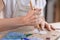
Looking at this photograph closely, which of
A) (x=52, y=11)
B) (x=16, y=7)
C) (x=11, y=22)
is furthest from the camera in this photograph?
(x=52, y=11)

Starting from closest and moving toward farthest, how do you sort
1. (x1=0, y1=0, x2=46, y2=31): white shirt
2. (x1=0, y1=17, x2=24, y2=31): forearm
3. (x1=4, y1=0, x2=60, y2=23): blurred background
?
(x1=0, y1=17, x2=24, y2=31): forearm → (x1=0, y1=0, x2=46, y2=31): white shirt → (x1=4, y1=0, x2=60, y2=23): blurred background

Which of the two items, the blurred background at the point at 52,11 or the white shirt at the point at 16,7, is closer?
the white shirt at the point at 16,7

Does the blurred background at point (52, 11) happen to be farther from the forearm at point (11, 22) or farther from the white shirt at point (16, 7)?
the forearm at point (11, 22)

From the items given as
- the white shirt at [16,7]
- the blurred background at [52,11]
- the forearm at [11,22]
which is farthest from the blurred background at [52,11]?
the forearm at [11,22]

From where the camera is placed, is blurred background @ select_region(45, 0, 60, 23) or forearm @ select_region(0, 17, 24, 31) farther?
blurred background @ select_region(45, 0, 60, 23)

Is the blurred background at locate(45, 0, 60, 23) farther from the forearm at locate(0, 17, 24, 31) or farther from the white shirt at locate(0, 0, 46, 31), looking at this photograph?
the forearm at locate(0, 17, 24, 31)

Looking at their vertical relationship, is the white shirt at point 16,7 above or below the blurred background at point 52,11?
above

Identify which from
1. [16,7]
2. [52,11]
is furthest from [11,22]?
[52,11]

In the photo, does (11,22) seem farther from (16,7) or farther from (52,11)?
(52,11)

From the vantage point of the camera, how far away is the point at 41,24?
2.94ft

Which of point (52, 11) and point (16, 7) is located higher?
point (16, 7)

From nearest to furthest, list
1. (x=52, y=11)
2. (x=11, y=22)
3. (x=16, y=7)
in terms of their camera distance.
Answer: (x=11, y=22) < (x=16, y=7) < (x=52, y=11)

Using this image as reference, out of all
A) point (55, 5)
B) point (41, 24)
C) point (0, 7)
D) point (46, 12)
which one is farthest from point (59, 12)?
point (0, 7)

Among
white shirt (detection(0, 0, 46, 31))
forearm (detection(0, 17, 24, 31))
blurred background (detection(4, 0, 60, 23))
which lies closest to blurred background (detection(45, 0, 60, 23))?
blurred background (detection(4, 0, 60, 23))
